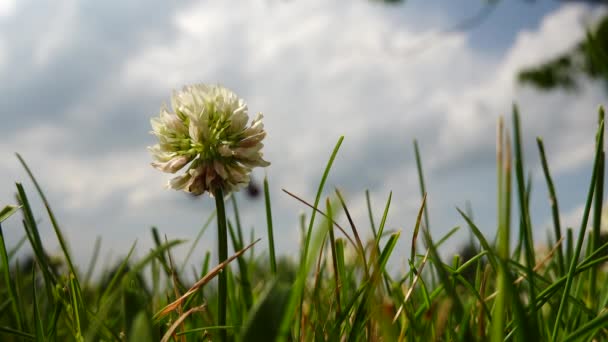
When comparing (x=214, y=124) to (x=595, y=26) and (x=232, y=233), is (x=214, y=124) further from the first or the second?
(x=595, y=26)

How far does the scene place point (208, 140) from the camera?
2.13 ft

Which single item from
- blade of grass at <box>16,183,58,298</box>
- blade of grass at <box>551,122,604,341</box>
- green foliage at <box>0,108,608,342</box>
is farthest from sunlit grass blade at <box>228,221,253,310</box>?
blade of grass at <box>551,122,604,341</box>

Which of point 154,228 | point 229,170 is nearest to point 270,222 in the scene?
point 229,170

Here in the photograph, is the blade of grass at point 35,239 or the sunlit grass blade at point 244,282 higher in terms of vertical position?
the blade of grass at point 35,239

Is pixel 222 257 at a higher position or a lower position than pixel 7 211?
lower

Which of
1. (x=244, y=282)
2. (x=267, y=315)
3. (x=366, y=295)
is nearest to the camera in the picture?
(x=267, y=315)

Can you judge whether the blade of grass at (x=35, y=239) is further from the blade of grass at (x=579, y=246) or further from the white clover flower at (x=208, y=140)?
the blade of grass at (x=579, y=246)

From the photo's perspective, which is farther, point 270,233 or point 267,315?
point 270,233

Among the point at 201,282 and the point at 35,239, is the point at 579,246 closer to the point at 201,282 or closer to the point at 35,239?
the point at 201,282

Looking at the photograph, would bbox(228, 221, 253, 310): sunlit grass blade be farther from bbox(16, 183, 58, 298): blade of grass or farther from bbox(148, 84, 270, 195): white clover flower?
bbox(16, 183, 58, 298): blade of grass

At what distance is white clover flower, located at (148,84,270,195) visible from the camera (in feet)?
2.12

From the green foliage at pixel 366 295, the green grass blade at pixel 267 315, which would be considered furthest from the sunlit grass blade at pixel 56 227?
the green grass blade at pixel 267 315

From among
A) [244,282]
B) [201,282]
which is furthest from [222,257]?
[244,282]

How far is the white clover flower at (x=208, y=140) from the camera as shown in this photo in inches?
25.4
